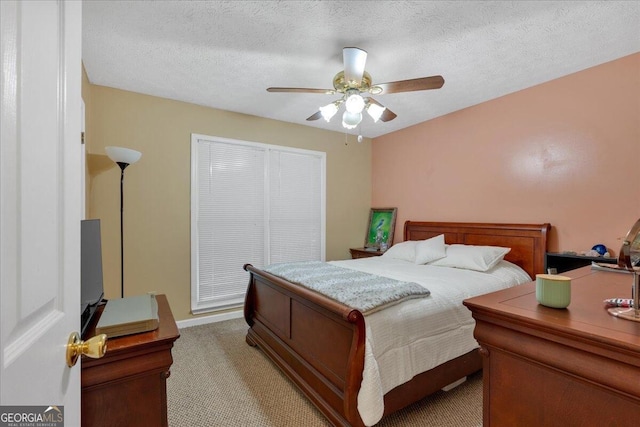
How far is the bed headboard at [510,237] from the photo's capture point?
2.85 meters

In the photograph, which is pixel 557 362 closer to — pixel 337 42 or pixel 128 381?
pixel 128 381

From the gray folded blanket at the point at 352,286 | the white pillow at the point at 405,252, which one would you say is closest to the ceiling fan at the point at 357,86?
the gray folded blanket at the point at 352,286

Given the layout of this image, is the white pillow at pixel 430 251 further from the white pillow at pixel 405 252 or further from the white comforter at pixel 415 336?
the white comforter at pixel 415 336

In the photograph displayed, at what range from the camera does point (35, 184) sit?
1.75 ft

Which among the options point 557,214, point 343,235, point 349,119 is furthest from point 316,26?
point 343,235

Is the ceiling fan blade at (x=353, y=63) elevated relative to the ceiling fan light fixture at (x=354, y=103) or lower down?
elevated

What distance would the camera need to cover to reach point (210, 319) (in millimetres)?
3490

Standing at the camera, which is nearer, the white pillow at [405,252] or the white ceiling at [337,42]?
the white ceiling at [337,42]

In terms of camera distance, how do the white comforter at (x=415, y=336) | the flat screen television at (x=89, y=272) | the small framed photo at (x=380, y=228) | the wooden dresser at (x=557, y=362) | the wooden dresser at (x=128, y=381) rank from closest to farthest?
the wooden dresser at (x=557, y=362)
the wooden dresser at (x=128, y=381)
the flat screen television at (x=89, y=272)
the white comforter at (x=415, y=336)
the small framed photo at (x=380, y=228)

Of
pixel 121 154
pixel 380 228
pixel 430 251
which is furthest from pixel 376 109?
pixel 380 228

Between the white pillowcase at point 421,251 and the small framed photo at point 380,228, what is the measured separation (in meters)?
0.74

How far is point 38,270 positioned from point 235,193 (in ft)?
10.5

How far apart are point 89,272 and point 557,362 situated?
1.86 metres

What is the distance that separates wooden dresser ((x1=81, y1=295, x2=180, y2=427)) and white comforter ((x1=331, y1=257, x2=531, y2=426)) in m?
0.97
